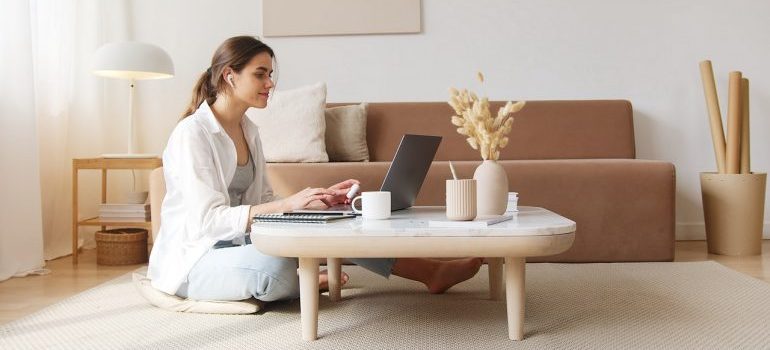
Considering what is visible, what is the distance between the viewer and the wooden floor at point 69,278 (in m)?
2.60

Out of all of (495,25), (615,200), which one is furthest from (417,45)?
(615,200)

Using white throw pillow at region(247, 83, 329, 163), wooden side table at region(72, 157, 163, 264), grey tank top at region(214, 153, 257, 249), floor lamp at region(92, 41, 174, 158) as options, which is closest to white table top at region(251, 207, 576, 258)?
grey tank top at region(214, 153, 257, 249)

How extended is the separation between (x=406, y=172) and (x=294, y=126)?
5.15 feet

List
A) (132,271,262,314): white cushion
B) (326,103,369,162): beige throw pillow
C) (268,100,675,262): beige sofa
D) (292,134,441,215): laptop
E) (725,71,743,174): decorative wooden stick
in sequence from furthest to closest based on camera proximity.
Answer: (326,103,369,162): beige throw pillow
(725,71,743,174): decorative wooden stick
(268,100,675,262): beige sofa
(132,271,262,314): white cushion
(292,134,441,215): laptop

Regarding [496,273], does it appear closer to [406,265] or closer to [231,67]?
A: [406,265]

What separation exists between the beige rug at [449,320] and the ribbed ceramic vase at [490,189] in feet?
1.08

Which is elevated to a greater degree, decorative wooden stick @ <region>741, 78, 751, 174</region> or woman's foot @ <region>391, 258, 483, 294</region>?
decorative wooden stick @ <region>741, 78, 751, 174</region>

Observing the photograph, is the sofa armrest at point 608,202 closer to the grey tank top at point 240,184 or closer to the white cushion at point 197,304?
the grey tank top at point 240,184

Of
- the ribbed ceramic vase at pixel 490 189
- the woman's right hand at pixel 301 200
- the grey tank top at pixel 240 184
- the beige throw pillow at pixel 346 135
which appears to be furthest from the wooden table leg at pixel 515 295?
the beige throw pillow at pixel 346 135

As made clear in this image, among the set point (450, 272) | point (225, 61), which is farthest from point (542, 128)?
point (225, 61)

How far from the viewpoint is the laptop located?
2053 mm

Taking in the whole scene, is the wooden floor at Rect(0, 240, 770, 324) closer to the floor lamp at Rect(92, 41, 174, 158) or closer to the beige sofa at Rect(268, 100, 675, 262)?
the beige sofa at Rect(268, 100, 675, 262)

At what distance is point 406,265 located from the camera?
2527 millimetres

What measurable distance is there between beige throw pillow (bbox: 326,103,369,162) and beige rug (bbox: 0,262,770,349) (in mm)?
1087
